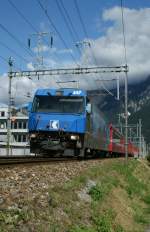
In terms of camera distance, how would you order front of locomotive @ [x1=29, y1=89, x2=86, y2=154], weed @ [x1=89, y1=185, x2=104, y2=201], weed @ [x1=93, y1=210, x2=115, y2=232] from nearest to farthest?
weed @ [x1=93, y1=210, x2=115, y2=232], weed @ [x1=89, y1=185, x2=104, y2=201], front of locomotive @ [x1=29, y1=89, x2=86, y2=154]

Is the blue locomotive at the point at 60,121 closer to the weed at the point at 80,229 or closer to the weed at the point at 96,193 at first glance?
the weed at the point at 96,193

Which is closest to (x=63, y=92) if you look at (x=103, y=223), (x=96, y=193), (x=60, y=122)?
(x=60, y=122)

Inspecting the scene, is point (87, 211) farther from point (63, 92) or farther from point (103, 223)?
point (63, 92)

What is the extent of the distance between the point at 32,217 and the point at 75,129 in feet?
51.6

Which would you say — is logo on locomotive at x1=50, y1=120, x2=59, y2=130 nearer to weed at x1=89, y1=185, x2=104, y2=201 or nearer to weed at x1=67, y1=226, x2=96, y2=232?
weed at x1=89, y1=185, x2=104, y2=201

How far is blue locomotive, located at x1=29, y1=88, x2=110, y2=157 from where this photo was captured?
2248 centimetres

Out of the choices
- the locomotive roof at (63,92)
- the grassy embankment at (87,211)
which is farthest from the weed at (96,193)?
the locomotive roof at (63,92)

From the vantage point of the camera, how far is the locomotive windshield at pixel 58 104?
23547 mm

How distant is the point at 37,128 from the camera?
2288cm

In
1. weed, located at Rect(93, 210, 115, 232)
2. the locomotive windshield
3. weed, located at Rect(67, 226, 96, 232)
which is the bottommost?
weed, located at Rect(93, 210, 115, 232)

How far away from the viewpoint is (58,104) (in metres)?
23.8

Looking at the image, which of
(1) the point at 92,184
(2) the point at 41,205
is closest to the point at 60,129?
(1) the point at 92,184

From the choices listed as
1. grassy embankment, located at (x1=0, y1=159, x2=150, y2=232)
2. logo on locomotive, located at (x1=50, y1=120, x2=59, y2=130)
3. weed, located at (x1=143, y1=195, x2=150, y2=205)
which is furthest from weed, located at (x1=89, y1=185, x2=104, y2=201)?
logo on locomotive, located at (x1=50, y1=120, x2=59, y2=130)

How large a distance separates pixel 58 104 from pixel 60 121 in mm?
1217
